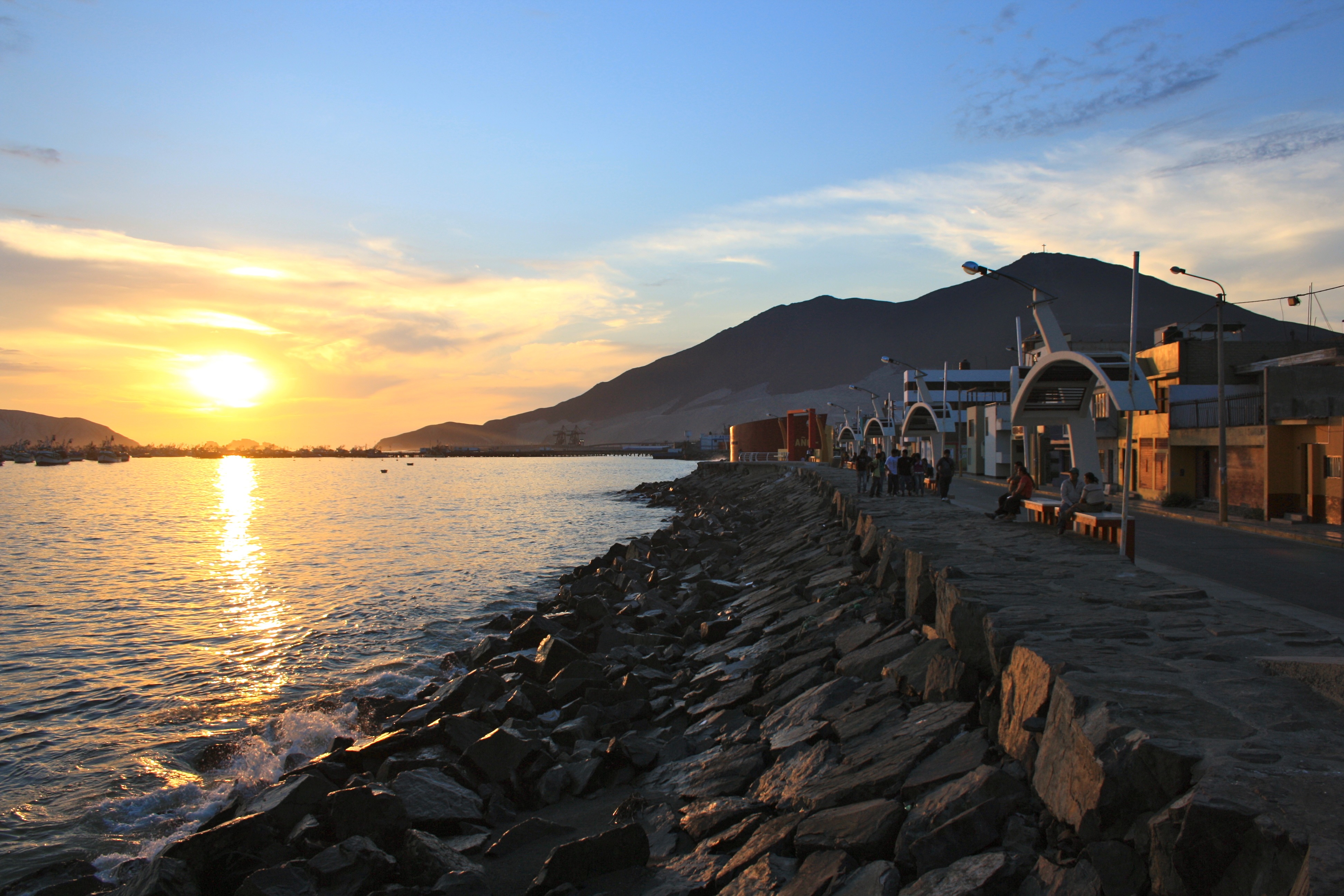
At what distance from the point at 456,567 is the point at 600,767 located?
19.8 m

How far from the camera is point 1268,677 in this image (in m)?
5.34

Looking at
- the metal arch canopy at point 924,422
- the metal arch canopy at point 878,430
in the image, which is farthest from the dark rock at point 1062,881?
the metal arch canopy at point 878,430

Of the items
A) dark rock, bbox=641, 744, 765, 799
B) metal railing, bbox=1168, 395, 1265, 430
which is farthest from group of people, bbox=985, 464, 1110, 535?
metal railing, bbox=1168, 395, 1265, 430

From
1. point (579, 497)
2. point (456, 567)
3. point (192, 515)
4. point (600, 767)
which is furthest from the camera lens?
point (579, 497)

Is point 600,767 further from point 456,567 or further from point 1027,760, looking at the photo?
point 456,567

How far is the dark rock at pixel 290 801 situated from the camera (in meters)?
6.82

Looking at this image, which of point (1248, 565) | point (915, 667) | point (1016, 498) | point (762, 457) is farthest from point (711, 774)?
point (762, 457)

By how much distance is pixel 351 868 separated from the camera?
5902 mm

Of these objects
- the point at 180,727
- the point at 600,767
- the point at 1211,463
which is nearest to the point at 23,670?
the point at 180,727

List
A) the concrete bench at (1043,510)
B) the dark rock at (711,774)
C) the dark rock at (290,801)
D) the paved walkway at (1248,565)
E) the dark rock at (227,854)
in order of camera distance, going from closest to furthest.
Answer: the dark rock at (227,854), the dark rock at (290,801), the dark rock at (711,774), the paved walkway at (1248,565), the concrete bench at (1043,510)

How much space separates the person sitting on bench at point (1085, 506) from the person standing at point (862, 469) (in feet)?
42.8

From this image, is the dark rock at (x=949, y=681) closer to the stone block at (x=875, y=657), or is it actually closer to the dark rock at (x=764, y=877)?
the stone block at (x=875, y=657)

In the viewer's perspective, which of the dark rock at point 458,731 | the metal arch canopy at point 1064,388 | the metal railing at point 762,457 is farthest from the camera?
the metal railing at point 762,457

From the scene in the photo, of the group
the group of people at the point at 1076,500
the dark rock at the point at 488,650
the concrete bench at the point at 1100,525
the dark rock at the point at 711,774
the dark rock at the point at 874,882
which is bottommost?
the dark rock at the point at 488,650
